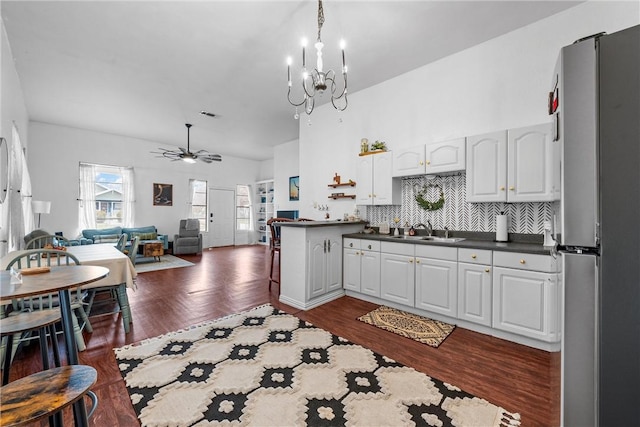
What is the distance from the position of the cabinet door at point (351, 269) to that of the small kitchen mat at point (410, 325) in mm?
503

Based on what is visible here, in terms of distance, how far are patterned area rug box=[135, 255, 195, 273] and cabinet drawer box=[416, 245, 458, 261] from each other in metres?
5.28

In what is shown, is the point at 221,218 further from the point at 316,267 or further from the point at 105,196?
the point at 316,267

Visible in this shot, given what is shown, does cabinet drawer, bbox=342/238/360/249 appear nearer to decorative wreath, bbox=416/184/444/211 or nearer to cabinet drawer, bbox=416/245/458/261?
cabinet drawer, bbox=416/245/458/261

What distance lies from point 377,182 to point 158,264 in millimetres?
5411

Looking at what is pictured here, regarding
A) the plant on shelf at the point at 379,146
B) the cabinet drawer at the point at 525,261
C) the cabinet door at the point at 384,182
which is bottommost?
the cabinet drawer at the point at 525,261

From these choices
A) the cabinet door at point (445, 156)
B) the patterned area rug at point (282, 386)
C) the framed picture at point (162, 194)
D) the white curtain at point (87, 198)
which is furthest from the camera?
the framed picture at point (162, 194)

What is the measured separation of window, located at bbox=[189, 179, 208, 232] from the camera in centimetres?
891

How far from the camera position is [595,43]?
0.91m

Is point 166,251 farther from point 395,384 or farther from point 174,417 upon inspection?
point 395,384

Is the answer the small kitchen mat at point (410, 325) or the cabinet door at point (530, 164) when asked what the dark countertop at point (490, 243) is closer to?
the cabinet door at point (530, 164)

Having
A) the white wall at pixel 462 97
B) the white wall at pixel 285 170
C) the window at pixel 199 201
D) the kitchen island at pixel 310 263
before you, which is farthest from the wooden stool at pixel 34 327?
the window at pixel 199 201

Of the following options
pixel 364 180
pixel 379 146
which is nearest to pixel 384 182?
pixel 364 180

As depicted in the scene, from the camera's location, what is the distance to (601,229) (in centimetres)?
88

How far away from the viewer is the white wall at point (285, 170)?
7672mm
